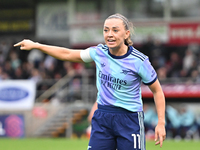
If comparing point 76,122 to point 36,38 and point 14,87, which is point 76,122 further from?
point 36,38

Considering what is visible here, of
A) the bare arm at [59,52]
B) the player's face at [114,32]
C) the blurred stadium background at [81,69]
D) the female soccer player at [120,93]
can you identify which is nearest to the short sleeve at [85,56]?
the bare arm at [59,52]

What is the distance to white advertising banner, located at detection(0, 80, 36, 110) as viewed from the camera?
16736 mm

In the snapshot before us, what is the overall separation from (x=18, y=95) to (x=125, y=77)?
1256 cm

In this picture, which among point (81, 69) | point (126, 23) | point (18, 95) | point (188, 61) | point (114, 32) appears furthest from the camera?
point (81, 69)

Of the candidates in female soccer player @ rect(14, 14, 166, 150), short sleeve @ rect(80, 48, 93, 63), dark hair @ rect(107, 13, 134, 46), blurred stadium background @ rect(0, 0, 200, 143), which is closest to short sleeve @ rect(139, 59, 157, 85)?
female soccer player @ rect(14, 14, 166, 150)

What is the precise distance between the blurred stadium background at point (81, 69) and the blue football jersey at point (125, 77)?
1181 cm

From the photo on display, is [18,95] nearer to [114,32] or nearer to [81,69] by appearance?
[81,69]

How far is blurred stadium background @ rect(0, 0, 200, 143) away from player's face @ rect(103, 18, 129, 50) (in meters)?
12.0

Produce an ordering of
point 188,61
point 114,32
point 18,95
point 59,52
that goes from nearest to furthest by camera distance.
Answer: point 114,32 < point 59,52 < point 18,95 < point 188,61

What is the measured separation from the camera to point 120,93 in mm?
4812

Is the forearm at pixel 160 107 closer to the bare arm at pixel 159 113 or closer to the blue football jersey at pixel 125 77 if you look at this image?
the bare arm at pixel 159 113

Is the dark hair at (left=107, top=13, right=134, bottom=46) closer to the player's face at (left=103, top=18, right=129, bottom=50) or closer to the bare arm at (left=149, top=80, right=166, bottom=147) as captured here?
the player's face at (left=103, top=18, right=129, bottom=50)

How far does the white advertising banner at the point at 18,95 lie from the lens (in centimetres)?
1674

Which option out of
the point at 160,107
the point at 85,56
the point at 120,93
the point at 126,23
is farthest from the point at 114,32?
the point at 160,107
